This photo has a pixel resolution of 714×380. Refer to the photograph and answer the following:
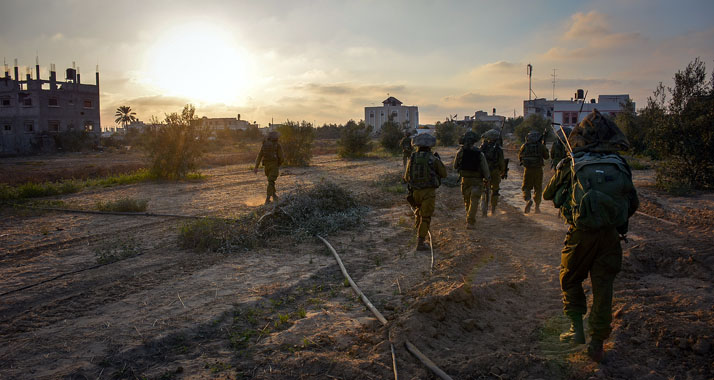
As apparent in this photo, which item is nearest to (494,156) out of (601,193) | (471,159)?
(471,159)

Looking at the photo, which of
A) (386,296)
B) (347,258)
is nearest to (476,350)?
(386,296)

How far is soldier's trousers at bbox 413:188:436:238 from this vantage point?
693 centimetres

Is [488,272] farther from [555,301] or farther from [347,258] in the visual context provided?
[347,258]

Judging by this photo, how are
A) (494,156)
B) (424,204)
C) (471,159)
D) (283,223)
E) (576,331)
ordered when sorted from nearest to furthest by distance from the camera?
1. (576,331)
2. (424,204)
3. (471,159)
4. (283,223)
5. (494,156)

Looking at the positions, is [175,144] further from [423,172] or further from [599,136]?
[599,136]

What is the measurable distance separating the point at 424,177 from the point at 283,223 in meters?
3.10

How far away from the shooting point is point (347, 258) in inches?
265

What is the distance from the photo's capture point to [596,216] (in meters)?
3.28

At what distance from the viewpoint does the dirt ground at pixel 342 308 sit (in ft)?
11.5

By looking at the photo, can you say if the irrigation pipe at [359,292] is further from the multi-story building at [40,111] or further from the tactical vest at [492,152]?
the multi-story building at [40,111]

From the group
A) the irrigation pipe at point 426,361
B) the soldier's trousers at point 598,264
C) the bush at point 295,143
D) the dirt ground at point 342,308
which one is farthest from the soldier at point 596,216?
the bush at point 295,143

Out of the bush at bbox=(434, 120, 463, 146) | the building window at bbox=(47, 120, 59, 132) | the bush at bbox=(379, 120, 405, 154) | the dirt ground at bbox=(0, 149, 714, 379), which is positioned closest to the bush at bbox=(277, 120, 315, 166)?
the bush at bbox=(379, 120, 405, 154)

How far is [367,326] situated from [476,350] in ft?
3.45

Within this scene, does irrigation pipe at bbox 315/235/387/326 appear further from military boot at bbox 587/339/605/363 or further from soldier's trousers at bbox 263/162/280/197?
soldier's trousers at bbox 263/162/280/197
